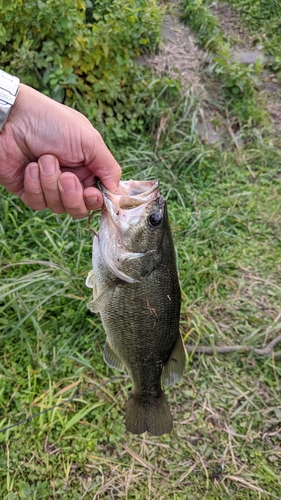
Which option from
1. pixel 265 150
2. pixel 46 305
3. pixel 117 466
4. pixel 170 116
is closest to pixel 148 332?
pixel 117 466

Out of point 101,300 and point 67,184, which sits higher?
point 67,184

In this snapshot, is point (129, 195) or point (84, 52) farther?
point (84, 52)

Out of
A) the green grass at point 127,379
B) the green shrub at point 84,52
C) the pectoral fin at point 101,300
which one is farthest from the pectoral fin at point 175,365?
the green shrub at point 84,52

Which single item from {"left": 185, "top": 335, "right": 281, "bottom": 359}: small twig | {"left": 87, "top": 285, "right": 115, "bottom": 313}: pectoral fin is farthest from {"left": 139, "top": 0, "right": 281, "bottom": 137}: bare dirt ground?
{"left": 87, "top": 285, "right": 115, "bottom": 313}: pectoral fin

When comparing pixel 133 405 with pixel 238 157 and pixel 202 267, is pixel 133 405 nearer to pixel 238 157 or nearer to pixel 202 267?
pixel 202 267

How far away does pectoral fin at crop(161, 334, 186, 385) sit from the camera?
1.89 meters

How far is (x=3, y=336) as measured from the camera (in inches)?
108

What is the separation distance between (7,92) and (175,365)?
4.69 ft

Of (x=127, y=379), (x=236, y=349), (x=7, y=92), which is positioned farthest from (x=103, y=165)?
(x=236, y=349)

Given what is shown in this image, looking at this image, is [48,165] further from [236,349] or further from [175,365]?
[236,349]

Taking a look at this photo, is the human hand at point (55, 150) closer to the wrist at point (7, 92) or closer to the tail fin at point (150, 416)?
the wrist at point (7, 92)

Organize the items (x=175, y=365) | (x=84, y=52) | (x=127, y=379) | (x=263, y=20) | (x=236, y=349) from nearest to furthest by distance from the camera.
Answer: (x=175, y=365) < (x=127, y=379) < (x=236, y=349) < (x=84, y=52) < (x=263, y=20)

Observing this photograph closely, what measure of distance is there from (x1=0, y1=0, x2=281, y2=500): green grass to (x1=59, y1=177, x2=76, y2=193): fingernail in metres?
1.28

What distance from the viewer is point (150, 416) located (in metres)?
1.97
